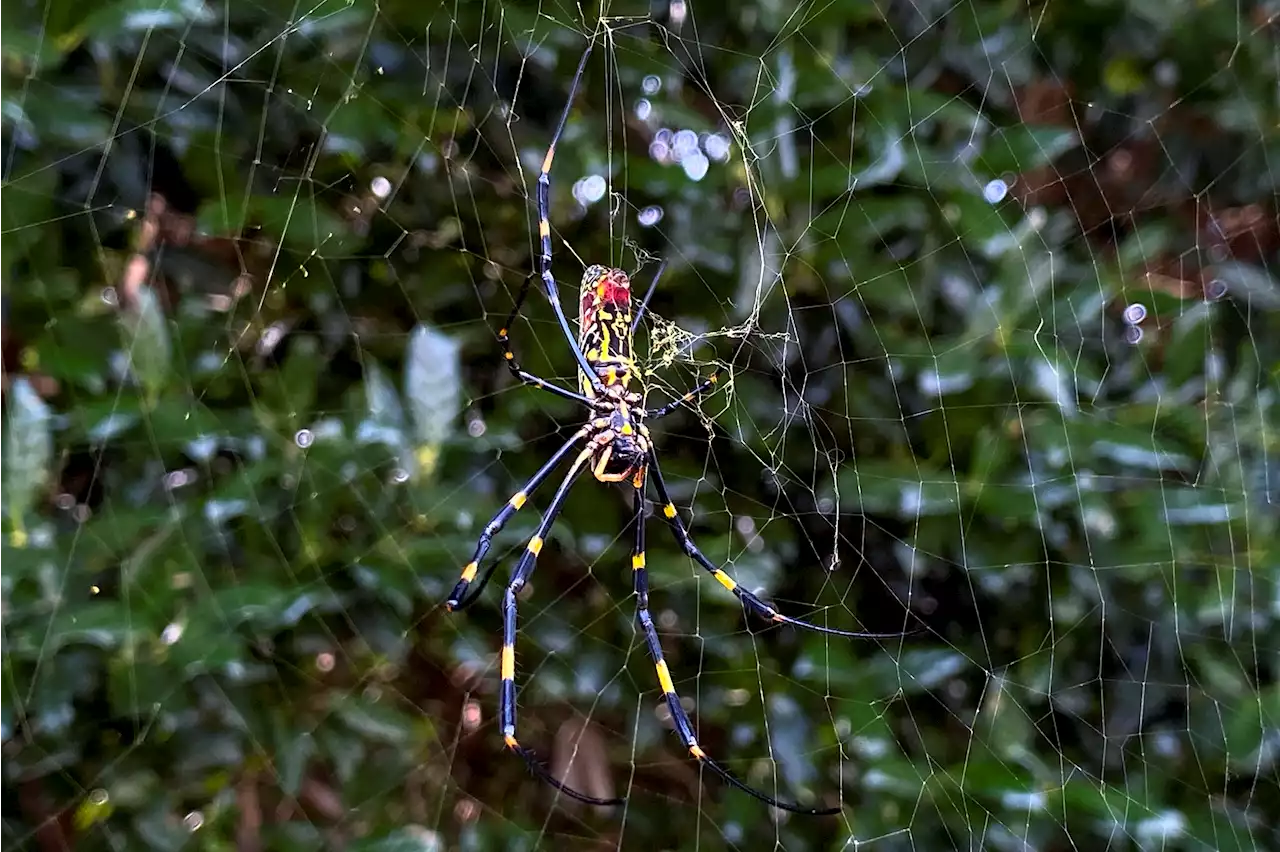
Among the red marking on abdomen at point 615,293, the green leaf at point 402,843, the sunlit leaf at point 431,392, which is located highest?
the red marking on abdomen at point 615,293

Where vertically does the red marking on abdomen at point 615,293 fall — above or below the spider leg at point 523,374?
above

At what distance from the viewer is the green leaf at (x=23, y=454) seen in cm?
77

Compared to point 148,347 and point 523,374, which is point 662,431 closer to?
point 523,374

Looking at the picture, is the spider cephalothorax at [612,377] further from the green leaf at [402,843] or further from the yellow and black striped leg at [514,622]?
the green leaf at [402,843]

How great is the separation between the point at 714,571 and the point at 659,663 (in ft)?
0.36

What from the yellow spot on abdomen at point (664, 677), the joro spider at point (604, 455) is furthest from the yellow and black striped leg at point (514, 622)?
the yellow spot on abdomen at point (664, 677)

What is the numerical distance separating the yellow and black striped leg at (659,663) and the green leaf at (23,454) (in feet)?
1.84

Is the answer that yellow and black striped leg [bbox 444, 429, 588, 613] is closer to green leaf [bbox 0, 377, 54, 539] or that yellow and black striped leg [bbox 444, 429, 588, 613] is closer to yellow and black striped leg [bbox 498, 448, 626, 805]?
yellow and black striped leg [bbox 498, 448, 626, 805]

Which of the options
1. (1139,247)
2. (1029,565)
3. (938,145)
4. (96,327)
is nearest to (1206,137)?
(1139,247)

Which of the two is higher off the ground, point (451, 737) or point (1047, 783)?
point (1047, 783)

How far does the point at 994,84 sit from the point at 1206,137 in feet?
1.03

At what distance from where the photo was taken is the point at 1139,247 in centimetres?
91

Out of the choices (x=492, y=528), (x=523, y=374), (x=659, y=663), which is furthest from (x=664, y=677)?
(x=523, y=374)

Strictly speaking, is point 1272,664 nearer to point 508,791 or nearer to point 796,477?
point 796,477
